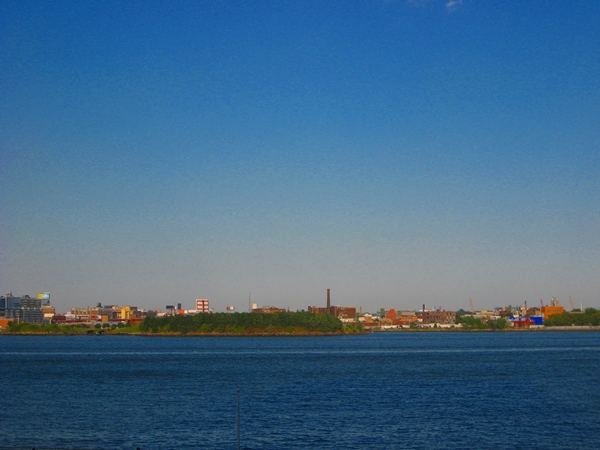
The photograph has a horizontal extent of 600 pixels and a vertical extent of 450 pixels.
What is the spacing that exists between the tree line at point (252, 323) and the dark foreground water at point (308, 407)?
103193mm

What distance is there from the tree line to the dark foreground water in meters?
103

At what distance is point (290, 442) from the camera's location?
2861 cm

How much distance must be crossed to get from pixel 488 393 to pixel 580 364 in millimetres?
29941

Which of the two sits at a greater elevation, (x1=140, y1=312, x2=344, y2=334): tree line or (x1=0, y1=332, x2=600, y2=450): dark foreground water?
(x1=140, y1=312, x2=344, y2=334): tree line

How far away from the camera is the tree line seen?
6649 inches

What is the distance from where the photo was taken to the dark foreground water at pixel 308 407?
2941 centimetres

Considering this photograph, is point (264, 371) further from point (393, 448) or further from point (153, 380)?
point (393, 448)

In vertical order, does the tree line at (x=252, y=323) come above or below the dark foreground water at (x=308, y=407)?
above

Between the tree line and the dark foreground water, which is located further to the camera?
the tree line

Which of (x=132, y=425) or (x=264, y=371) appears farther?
(x=264, y=371)

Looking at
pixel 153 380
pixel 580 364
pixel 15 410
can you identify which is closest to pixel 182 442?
pixel 15 410

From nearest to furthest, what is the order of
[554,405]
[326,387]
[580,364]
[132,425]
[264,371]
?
→ 1. [132,425]
2. [554,405]
3. [326,387]
4. [264,371]
5. [580,364]

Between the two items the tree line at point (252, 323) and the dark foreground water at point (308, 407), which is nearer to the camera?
the dark foreground water at point (308, 407)

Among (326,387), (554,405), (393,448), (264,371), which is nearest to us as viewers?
(393,448)
